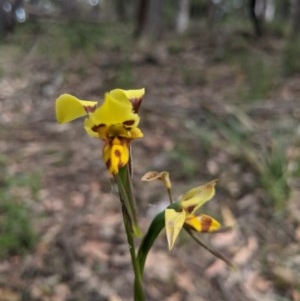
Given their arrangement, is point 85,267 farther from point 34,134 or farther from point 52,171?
point 34,134

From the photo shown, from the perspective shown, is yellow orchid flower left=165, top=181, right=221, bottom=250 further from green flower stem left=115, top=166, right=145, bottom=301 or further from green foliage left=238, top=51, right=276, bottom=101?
green foliage left=238, top=51, right=276, bottom=101

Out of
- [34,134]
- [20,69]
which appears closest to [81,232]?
[34,134]

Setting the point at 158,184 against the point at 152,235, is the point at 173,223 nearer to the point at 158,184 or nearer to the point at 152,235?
the point at 152,235

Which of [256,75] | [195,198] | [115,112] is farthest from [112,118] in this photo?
[256,75]

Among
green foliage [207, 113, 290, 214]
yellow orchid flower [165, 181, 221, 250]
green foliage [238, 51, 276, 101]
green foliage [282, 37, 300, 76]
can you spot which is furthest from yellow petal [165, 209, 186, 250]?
green foliage [282, 37, 300, 76]

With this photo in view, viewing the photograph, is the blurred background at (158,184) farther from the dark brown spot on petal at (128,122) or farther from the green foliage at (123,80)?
the dark brown spot on petal at (128,122)

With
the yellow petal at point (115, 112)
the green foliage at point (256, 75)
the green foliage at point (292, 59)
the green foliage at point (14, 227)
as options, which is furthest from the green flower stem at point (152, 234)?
the green foliage at point (292, 59)
